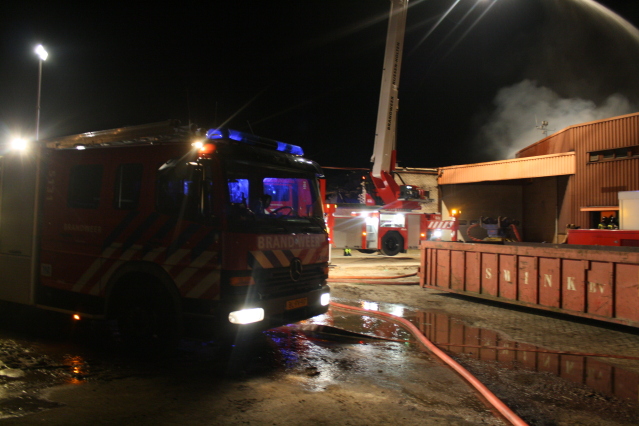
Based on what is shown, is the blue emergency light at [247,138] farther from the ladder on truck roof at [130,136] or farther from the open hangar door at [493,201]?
the open hangar door at [493,201]

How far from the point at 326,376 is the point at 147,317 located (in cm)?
217

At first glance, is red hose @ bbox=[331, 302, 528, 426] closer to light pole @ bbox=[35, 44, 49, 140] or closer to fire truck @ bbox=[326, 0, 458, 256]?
fire truck @ bbox=[326, 0, 458, 256]

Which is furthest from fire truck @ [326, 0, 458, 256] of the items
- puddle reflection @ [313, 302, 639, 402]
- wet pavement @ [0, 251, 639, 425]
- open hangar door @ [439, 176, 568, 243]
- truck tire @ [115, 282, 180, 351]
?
truck tire @ [115, 282, 180, 351]

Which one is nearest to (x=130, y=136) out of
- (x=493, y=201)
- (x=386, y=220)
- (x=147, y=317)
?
(x=147, y=317)

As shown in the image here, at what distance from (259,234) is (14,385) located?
9.00ft

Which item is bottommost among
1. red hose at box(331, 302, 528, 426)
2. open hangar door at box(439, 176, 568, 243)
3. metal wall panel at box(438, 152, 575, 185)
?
red hose at box(331, 302, 528, 426)

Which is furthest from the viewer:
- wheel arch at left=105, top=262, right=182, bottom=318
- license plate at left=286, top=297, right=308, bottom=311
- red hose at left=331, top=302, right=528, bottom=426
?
license plate at left=286, top=297, right=308, bottom=311

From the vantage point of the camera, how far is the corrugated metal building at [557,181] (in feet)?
66.8

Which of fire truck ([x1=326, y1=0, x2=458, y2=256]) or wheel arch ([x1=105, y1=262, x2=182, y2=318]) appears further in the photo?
fire truck ([x1=326, y1=0, x2=458, y2=256])

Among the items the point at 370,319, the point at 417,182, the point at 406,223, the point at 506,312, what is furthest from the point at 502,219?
the point at 370,319

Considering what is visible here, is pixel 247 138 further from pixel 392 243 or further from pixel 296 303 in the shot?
pixel 392 243

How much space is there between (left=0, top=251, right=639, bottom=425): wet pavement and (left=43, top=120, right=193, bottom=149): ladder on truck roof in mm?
2549

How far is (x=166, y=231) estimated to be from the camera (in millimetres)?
5000

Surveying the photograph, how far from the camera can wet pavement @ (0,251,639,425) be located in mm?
3838
